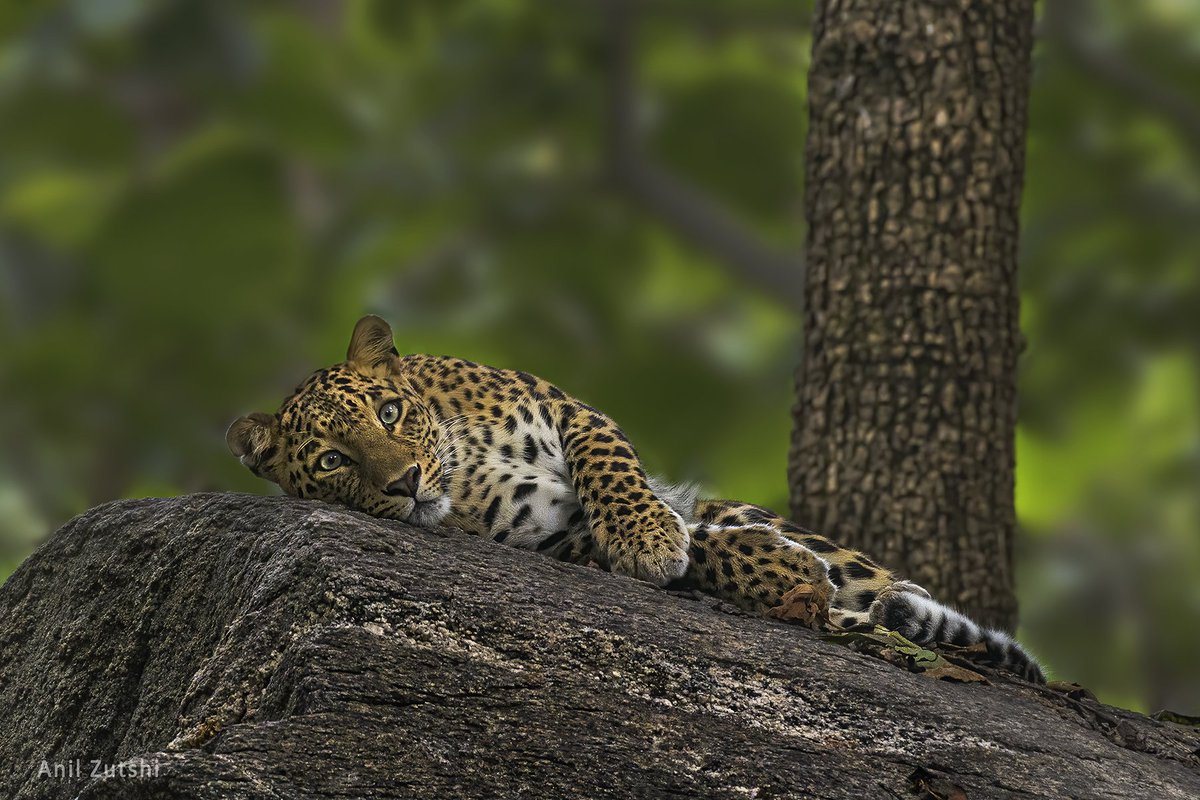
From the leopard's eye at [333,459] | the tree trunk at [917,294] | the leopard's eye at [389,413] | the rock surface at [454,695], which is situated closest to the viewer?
the rock surface at [454,695]

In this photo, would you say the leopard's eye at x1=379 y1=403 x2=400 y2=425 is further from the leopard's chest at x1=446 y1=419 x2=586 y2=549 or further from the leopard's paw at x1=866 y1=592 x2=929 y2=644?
the leopard's paw at x1=866 y1=592 x2=929 y2=644

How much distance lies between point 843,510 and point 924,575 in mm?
479

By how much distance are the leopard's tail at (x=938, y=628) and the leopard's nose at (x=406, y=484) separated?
1.90m

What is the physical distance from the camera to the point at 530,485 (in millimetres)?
5738

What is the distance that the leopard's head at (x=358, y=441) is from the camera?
518cm

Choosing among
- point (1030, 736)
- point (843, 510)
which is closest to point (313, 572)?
point (1030, 736)

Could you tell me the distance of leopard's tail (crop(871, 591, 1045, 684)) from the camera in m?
5.80

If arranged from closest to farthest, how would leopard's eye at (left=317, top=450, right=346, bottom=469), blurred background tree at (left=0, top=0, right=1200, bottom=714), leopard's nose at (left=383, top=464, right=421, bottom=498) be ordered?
leopard's nose at (left=383, top=464, right=421, bottom=498)
leopard's eye at (left=317, top=450, right=346, bottom=469)
blurred background tree at (left=0, top=0, right=1200, bottom=714)

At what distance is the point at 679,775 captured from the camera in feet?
13.7

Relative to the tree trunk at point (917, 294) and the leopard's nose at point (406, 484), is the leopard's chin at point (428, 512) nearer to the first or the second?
the leopard's nose at point (406, 484)

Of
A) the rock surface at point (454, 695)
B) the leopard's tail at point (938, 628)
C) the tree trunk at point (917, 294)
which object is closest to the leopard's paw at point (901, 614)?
the leopard's tail at point (938, 628)

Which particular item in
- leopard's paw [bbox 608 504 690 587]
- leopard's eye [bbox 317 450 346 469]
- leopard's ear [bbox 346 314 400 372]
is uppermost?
leopard's ear [bbox 346 314 400 372]

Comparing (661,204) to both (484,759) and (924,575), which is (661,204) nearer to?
(924,575)

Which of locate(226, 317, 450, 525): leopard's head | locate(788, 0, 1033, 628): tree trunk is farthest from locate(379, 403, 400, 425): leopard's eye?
Result: locate(788, 0, 1033, 628): tree trunk
